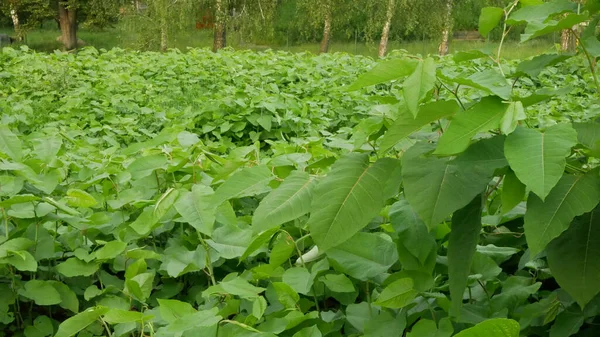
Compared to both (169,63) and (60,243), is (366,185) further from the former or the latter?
(169,63)

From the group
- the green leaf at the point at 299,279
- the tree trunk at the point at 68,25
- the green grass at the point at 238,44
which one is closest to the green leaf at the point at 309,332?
the green leaf at the point at 299,279

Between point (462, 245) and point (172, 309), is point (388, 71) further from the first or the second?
point (172, 309)

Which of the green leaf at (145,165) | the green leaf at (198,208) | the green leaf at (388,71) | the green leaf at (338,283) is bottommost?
the green leaf at (338,283)

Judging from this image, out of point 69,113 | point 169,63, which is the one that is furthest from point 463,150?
point 169,63

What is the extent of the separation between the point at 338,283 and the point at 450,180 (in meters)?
0.35

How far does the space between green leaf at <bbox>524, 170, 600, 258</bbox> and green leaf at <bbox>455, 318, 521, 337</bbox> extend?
0.23 m

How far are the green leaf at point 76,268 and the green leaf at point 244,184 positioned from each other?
47cm

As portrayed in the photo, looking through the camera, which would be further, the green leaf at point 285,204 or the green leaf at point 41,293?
the green leaf at point 41,293

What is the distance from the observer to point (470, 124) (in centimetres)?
100

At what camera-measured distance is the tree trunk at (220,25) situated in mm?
21578

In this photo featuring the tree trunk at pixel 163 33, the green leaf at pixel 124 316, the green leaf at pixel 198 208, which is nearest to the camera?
the green leaf at pixel 124 316

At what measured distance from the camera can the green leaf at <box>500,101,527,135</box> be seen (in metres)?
0.96

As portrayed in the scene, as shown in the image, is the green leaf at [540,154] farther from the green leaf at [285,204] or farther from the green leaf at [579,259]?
the green leaf at [285,204]

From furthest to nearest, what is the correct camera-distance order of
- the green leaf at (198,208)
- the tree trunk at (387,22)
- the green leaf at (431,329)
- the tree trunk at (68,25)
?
the tree trunk at (68,25) < the tree trunk at (387,22) < the green leaf at (198,208) < the green leaf at (431,329)
